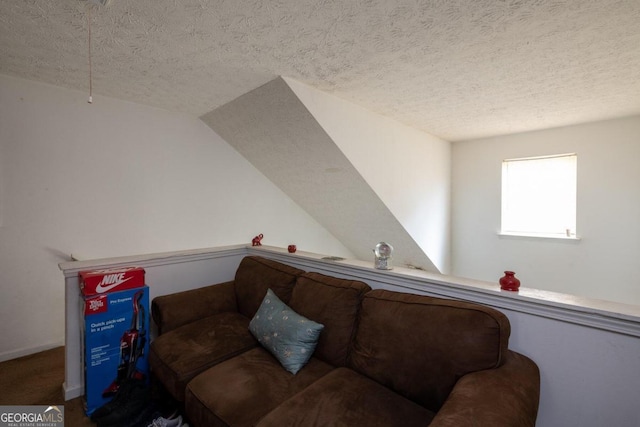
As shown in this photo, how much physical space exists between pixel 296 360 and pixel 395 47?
1.88 meters

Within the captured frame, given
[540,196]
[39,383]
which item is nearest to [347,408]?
[39,383]

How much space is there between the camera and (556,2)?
1303 mm

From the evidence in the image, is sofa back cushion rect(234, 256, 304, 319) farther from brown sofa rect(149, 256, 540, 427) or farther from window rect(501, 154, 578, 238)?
window rect(501, 154, 578, 238)

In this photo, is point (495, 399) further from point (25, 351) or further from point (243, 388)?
point (25, 351)

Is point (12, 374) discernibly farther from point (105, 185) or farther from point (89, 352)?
point (105, 185)

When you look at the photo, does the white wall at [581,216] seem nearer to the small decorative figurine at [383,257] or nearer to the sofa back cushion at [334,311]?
the small decorative figurine at [383,257]

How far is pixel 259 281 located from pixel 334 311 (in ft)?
2.40

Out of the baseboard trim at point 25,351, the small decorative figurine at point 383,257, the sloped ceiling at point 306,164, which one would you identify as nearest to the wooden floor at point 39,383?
the baseboard trim at point 25,351

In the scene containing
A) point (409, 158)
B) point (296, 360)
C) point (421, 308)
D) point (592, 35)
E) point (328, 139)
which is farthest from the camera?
point (409, 158)

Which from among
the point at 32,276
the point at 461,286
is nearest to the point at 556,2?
the point at 461,286

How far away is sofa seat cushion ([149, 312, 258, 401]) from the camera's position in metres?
1.42

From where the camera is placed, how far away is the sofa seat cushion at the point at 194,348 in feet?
4.66

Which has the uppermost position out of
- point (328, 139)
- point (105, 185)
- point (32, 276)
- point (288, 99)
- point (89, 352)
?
point (288, 99)

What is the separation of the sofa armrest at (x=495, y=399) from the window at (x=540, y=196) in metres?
3.13
